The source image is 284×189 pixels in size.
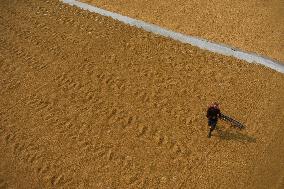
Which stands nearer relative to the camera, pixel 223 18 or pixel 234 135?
pixel 234 135

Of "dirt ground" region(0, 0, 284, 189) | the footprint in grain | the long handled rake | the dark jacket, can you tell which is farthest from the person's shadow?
the footprint in grain

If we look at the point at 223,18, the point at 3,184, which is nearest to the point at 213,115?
the point at 3,184

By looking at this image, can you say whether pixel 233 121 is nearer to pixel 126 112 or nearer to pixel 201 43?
pixel 126 112

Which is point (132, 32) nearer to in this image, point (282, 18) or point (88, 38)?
point (88, 38)

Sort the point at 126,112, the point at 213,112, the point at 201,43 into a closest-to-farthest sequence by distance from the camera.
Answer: the point at 213,112 → the point at 126,112 → the point at 201,43

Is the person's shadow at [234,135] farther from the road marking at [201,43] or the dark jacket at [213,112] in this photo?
the road marking at [201,43]

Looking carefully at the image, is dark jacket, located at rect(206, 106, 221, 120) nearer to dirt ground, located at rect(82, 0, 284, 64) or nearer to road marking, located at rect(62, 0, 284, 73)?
road marking, located at rect(62, 0, 284, 73)

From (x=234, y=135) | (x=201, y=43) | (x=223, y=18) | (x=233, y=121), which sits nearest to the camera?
(x=234, y=135)
